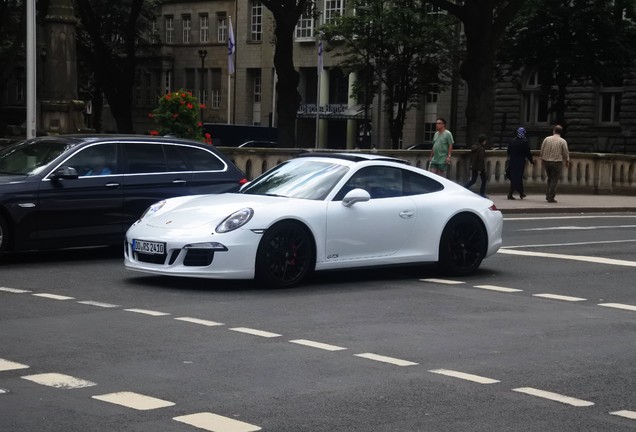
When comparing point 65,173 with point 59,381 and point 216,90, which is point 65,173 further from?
point 216,90

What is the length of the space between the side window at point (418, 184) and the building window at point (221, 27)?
238 ft

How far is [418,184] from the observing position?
14.7 metres

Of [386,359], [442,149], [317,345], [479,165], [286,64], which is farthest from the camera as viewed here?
[286,64]

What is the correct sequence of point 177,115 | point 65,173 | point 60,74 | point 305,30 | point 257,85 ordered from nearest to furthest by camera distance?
point 65,173 → point 177,115 → point 60,74 → point 305,30 → point 257,85

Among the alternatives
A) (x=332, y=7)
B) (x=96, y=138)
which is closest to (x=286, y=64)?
(x=96, y=138)

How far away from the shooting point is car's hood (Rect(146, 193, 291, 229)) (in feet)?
43.0

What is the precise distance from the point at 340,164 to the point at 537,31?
1638 inches

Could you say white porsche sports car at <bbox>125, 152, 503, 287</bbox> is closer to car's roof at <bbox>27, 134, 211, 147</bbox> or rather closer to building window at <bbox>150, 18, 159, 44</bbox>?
car's roof at <bbox>27, 134, 211, 147</bbox>

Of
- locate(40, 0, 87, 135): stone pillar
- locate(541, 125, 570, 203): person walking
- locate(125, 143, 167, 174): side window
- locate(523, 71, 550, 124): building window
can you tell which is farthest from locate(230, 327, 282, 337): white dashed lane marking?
locate(523, 71, 550, 124): building window

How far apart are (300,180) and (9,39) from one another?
159 feet

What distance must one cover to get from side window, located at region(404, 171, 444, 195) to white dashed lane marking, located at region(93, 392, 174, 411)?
7.19 meters

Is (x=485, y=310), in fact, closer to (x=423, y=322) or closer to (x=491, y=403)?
(x=423, y=322)

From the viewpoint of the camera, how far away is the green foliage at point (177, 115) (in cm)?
2742

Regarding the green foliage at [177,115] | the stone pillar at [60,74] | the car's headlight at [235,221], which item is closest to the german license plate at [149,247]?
the car's headlight at [235,221]
